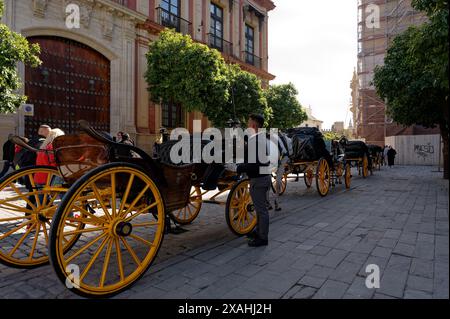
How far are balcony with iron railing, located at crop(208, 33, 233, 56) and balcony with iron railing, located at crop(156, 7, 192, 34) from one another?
2.09 m

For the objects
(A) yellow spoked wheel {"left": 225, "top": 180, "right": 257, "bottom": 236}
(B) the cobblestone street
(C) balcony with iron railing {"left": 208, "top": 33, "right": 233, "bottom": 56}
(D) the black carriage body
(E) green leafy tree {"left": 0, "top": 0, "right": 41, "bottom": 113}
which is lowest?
(B) the cobblestone street

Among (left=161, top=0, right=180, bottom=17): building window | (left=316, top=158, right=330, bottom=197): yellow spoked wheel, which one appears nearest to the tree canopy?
(left=161, top=0, right=180, bottom=17): building window

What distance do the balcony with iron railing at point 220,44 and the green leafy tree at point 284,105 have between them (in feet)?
14.7

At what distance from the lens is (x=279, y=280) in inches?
117

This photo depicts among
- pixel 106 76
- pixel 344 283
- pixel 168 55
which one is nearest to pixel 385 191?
pixel 344 283

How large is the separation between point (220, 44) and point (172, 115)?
7.50 metres

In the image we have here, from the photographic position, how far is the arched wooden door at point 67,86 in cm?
1281

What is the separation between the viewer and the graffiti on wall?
24.3 metres

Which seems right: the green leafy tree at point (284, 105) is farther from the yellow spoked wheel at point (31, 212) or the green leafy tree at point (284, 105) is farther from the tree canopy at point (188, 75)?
the yellow spoked wheel at point (31, 212)

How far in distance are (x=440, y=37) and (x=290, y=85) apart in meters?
19.1

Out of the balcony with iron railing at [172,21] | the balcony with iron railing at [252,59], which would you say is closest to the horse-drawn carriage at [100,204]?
the balcony with iron railing at [172,21]

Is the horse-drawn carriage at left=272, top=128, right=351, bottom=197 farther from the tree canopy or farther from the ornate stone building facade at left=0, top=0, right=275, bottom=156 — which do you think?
the ornate stone building facade at left=0, top=0, right=275, bottom=156

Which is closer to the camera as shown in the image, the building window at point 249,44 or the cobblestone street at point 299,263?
the cobblestone street at point 299,263
